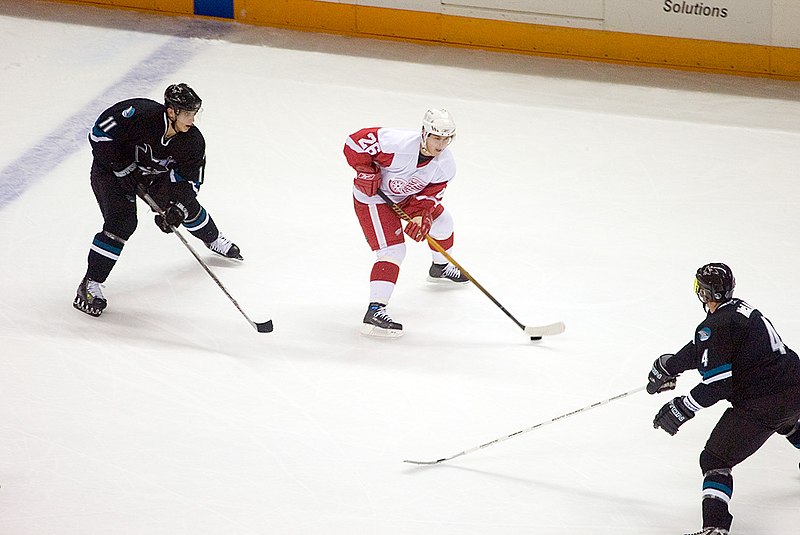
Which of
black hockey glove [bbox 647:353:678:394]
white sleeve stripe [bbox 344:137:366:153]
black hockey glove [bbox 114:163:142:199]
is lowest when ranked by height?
black hockey glove [bbox 647:353:678:394]

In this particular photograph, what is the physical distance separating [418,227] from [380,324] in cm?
40

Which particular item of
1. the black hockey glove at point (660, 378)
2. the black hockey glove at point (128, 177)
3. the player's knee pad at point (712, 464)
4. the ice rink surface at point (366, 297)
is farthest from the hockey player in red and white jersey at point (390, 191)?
the player's knee pad at point (712, 464)

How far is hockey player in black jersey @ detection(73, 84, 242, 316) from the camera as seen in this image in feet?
14.1

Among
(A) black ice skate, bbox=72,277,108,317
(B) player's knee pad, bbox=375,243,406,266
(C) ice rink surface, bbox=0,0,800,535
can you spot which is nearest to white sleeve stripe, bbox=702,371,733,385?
(C) ice rink surface, bbox=0,0,800,535

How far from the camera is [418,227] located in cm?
434

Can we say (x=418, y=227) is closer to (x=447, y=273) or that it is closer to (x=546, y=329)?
(x=447, y=273)

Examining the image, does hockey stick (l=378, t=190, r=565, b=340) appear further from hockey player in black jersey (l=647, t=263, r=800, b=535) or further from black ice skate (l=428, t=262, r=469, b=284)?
hockey player in black jersey (l=647, t=263, r=800, b=535)

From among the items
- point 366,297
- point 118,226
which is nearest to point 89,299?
point 118,226

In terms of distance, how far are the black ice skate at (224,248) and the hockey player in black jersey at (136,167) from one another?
322mm

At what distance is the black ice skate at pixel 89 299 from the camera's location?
14.7 ft

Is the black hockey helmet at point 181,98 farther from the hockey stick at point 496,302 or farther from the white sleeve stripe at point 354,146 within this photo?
the hockey stick at point 496,302

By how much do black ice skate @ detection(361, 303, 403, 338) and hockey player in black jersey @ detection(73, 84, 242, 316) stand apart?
2.71ft

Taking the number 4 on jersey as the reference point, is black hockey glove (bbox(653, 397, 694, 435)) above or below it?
below

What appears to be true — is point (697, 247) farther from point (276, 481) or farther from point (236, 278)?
point (276, 481)
